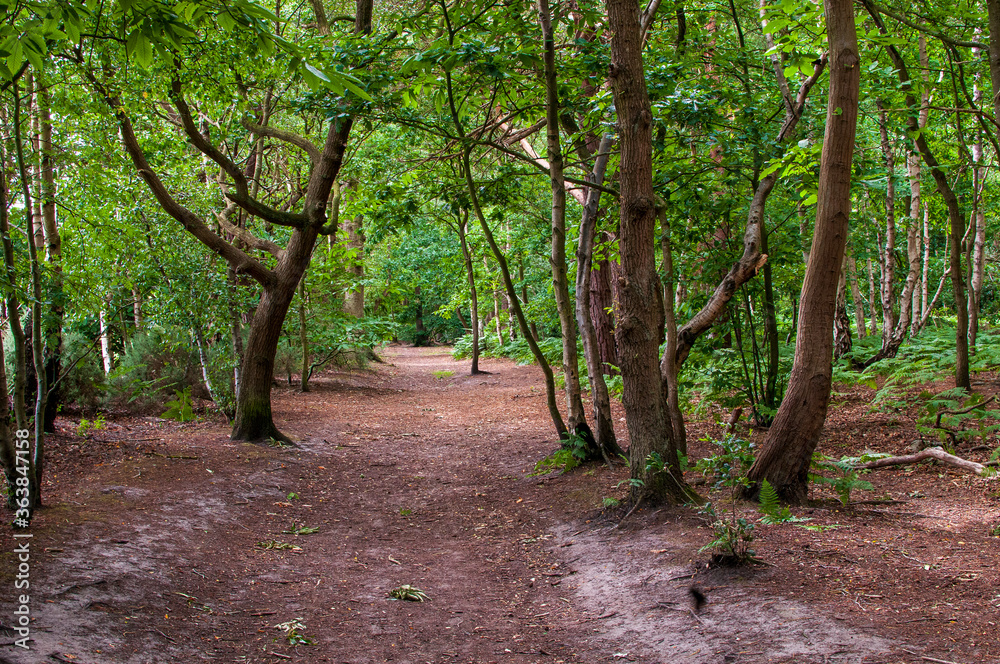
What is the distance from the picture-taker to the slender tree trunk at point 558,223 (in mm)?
6121

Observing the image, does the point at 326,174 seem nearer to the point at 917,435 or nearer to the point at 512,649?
the point at 512,649

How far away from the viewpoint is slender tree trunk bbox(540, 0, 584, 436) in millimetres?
6121

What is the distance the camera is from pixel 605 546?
474 cm

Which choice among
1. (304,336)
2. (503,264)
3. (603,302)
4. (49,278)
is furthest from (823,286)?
(304,336)

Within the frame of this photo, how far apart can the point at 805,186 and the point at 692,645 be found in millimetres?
4135

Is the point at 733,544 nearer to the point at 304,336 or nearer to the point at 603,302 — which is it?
the point at 603,302

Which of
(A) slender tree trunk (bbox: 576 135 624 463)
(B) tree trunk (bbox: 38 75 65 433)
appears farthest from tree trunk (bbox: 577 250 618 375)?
(B) tree trunk (bbox: 38 75 65 433)

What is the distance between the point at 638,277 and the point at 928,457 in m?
3.29

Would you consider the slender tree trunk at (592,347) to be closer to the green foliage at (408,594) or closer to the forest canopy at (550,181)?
the forest canopy at (550,181)

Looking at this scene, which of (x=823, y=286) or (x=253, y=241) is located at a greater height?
(x=253, y=241)

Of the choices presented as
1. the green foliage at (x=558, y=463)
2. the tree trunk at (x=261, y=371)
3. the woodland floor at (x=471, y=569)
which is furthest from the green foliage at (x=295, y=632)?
the tree trunk at (x=261, y=371)

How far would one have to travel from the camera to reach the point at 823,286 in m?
4.42

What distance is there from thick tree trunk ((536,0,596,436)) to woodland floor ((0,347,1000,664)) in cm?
75

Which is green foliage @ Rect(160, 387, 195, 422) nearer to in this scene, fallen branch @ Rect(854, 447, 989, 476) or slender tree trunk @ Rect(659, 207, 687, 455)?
slender tree trunk @ Rect(659, 207, 687, 455)
